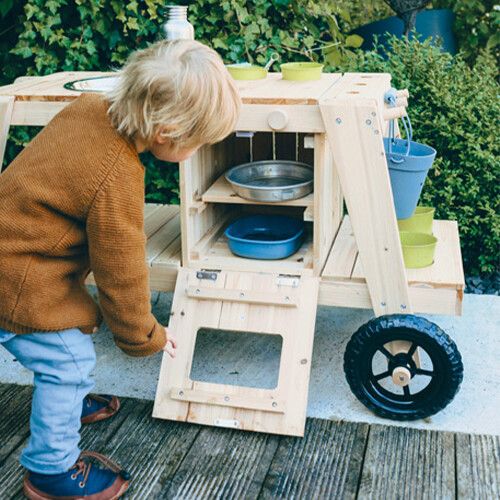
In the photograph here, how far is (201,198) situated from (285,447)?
2.86 feet

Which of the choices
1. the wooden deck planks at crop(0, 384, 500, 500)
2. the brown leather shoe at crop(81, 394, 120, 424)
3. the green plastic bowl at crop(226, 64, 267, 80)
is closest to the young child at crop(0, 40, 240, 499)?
the wooden deck planks at crop(0, 384, 500, 500)

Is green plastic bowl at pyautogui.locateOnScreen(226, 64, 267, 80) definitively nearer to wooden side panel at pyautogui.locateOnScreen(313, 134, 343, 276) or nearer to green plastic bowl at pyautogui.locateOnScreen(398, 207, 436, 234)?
wooden side panel at pyautogui.locateOnScreen(313, 134, 343, 276)

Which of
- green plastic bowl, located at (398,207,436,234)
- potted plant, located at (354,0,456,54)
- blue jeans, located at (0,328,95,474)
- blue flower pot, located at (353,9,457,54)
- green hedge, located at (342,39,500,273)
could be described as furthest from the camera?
blue flower pot, located at (353,9,457,54)

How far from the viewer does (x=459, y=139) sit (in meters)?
3.64

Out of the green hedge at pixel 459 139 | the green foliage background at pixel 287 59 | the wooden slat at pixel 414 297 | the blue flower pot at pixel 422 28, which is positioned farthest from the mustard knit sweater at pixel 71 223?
the blue flower pot at pixel 422 28

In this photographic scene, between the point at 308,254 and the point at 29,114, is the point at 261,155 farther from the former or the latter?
the point at 29,114

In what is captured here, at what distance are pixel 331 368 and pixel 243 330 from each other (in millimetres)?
483

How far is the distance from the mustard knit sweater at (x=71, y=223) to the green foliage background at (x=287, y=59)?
1.84 metres

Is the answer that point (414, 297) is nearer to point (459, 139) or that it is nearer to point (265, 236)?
point (265, 236)

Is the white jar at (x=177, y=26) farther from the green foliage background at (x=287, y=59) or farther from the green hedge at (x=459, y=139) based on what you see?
the green hedge at (x=459, y=139)

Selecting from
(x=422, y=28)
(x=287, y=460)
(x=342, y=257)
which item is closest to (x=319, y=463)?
(x=287, y=460)

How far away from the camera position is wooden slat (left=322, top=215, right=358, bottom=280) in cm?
255

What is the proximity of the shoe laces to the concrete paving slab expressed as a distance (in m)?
0.41

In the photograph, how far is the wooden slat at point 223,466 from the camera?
7.08 feet
